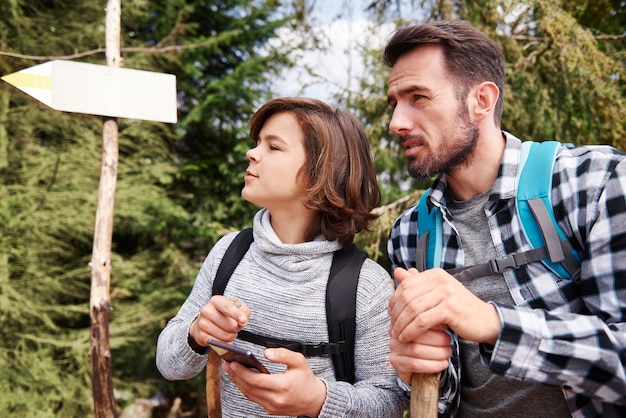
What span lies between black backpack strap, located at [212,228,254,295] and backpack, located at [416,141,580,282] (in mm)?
711

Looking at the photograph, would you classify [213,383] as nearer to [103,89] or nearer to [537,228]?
[537,228]

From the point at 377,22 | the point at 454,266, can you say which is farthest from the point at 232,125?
the point at 454,266

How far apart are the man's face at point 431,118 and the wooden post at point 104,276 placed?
2.40 meters

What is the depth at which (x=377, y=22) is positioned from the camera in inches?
193

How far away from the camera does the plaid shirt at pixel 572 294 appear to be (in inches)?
42.6

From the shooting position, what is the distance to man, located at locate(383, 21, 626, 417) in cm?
108

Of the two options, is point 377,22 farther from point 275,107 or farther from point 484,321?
point 484,321

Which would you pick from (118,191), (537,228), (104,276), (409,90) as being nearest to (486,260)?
(537,228)

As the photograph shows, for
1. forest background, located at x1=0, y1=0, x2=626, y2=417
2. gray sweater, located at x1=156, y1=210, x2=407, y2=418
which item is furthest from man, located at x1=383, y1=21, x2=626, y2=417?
forest background, located at x1=0, y1=0, x2=626, y2=417

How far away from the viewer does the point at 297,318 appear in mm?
1549

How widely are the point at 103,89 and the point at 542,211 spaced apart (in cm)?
252

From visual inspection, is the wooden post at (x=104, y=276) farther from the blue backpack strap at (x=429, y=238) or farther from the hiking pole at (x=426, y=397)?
the hiking pole at (x=426, y=397)

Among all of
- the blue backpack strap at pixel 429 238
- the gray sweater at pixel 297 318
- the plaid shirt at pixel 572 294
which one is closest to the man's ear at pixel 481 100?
the plaid shirt at pixel 572 294

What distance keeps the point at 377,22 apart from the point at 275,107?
3620 millimetres
